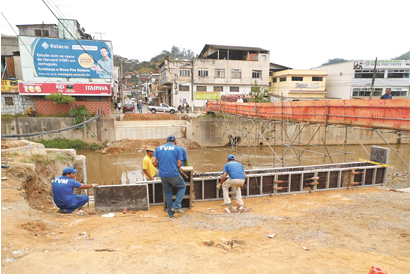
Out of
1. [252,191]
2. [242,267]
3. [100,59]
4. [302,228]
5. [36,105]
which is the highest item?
[100,59]

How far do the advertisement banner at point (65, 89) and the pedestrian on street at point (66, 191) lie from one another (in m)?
20.5

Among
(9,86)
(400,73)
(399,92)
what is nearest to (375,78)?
(400,73)

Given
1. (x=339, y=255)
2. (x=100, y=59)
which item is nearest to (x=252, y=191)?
(x=339, y=255)

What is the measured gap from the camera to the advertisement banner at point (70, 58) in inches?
875

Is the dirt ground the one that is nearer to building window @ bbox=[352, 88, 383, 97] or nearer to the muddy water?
the muddy water

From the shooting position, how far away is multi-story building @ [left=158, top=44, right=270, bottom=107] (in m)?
32.9

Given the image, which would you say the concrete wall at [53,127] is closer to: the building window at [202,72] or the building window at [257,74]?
the building window at [202,72]

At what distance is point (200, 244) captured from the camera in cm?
372

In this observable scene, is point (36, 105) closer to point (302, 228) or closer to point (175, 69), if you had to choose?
point (175, 69)

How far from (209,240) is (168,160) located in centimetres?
194

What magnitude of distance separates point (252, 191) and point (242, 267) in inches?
180

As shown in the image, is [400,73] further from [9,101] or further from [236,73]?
[9,101]

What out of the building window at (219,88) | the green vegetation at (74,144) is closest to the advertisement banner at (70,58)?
the green vegetation at (74,144)

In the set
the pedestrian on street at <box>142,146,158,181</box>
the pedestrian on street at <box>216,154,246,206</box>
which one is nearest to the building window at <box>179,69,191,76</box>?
the pedestrian on street at <box>142,146,158,181</box>
